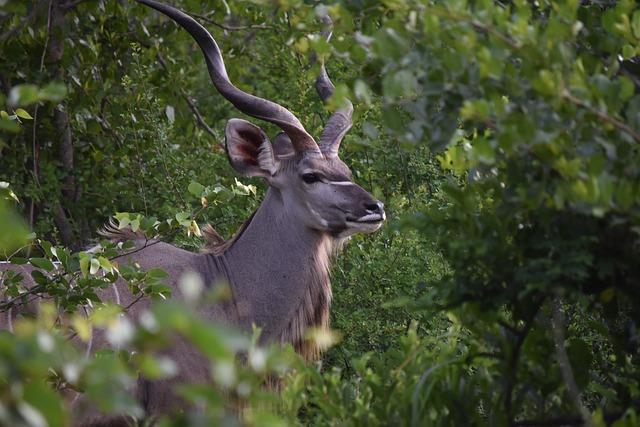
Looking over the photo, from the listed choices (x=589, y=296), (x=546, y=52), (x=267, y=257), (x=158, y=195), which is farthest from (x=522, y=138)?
(x=158, y=195)

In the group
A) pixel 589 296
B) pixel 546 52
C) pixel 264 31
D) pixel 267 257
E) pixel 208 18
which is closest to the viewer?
pixel 546 52

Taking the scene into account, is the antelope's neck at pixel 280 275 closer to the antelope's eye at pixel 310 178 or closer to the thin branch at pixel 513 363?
the antelope's eye at pixel 310 178

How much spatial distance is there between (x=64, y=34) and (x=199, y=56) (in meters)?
0.97

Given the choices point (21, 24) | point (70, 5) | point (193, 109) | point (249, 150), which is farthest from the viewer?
point (193, 109)

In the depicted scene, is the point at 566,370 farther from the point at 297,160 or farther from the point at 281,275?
the point at 297,160

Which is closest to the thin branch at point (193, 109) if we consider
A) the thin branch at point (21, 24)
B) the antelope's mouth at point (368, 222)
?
the thin branch at point (21, 24)

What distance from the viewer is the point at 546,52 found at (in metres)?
2.34

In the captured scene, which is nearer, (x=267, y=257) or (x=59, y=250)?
(x=59, y=250)

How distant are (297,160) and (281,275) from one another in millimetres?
506

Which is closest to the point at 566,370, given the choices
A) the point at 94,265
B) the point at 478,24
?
the point at 478,24

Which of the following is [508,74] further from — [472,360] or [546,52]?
[472,360]

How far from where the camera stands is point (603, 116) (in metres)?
2.35

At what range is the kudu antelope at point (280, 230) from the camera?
15.6ft

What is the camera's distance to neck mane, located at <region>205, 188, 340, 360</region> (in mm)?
4805
